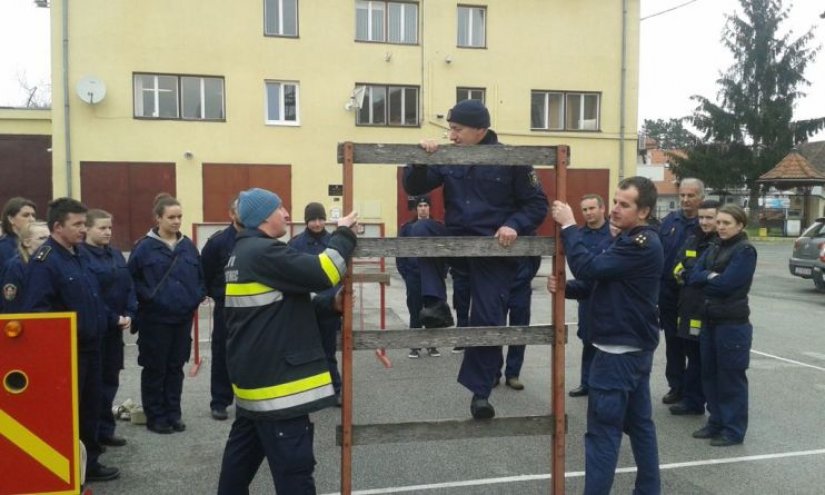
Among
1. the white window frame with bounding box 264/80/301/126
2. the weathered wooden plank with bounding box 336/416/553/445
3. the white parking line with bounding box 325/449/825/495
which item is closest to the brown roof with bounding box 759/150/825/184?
the white window frame with bounding box 264/80/301/126

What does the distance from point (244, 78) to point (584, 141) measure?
35.5 feet

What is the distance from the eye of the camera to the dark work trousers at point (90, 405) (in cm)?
479

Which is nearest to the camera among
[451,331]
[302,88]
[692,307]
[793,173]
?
[451,331]

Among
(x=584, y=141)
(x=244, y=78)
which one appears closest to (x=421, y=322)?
(x=244, y=78)

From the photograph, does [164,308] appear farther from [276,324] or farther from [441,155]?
[441,155]

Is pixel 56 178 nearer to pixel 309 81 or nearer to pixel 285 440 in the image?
pixel 309 81

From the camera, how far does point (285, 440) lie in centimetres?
345

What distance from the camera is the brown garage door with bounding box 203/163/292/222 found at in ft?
66.3

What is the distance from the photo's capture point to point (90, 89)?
18.8m

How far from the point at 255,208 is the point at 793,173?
36.9m

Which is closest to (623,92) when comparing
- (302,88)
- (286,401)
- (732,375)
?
(302,88)

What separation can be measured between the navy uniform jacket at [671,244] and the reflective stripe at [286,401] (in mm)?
4031

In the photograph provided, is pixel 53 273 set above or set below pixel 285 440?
above

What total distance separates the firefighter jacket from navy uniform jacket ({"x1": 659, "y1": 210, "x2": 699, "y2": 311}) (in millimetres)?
3950
